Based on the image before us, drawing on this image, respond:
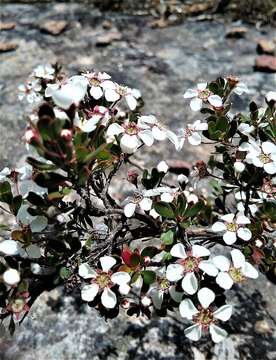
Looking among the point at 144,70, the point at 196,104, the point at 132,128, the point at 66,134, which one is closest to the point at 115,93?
the point at 132,128

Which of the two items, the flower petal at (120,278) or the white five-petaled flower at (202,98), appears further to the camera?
the white five-petaled flower at (202,98)

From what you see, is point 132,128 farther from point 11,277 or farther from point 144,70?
point 144,70

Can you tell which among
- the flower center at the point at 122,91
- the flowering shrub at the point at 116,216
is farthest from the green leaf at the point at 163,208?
the flower center at the point at 122,91

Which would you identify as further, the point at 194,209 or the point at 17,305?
the point at 194,209

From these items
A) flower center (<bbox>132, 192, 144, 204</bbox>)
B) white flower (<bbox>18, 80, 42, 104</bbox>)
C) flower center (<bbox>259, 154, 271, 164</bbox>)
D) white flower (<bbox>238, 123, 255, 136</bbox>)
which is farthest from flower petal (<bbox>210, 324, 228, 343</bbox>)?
white flower (<bbox>18, 80, 42, 104</bbox>)

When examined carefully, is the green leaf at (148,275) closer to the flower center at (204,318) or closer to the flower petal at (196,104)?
the flower center at (204,318)

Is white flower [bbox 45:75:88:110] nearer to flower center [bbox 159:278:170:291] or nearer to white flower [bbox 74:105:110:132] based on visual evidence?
white flower [bbox 74:105:110:132]

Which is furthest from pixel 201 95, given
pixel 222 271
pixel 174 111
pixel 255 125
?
pixel 174 111
